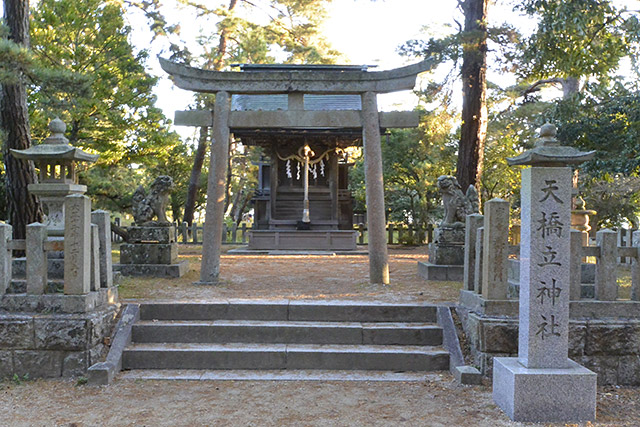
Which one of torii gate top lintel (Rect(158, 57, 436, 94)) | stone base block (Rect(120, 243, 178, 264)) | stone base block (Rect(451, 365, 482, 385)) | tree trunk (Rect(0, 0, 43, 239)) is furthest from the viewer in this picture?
tree trunk (Rect(0, 0, 43, 239))

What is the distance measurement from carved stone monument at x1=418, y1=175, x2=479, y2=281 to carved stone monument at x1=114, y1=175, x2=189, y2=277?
5182 mm

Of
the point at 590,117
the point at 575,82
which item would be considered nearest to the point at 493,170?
the point at 575,82

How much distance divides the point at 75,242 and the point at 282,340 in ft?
9.34

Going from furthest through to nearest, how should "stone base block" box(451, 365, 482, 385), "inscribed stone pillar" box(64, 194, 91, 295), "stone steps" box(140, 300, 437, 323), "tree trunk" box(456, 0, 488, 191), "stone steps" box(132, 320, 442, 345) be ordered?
"tree trunk" box(456, 0, 488, 191)
"stone steps" box(140, 300, 437, 323)
"stone steps" box(132, 320, 442, 345)
"inscribed stone pillar" box(64, 194, 91, 295)
"stone base block" box(451, 365, 482, 385)

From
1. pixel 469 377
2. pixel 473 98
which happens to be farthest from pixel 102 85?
pixel 469 377

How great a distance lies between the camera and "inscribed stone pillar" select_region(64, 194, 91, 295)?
6398 mm

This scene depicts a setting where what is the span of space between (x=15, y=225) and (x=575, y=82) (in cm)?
2167

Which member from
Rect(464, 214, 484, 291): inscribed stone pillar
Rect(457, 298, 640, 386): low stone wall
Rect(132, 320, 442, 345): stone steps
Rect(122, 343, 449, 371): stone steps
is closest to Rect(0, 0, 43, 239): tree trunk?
Rect(132, 320, 442, 345): stone steps

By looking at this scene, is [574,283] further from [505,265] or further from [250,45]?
[250,45]

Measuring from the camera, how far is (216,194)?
10055 mm

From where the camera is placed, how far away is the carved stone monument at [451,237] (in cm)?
1052

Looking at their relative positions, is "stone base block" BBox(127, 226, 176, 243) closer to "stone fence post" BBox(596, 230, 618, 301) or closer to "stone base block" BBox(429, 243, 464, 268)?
"stone base block" BBox(429, 243, 464, 268)

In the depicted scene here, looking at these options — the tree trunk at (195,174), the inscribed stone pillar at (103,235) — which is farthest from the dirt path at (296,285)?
the tree trunk at (195,174)

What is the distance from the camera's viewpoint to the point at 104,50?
62.1 feet
